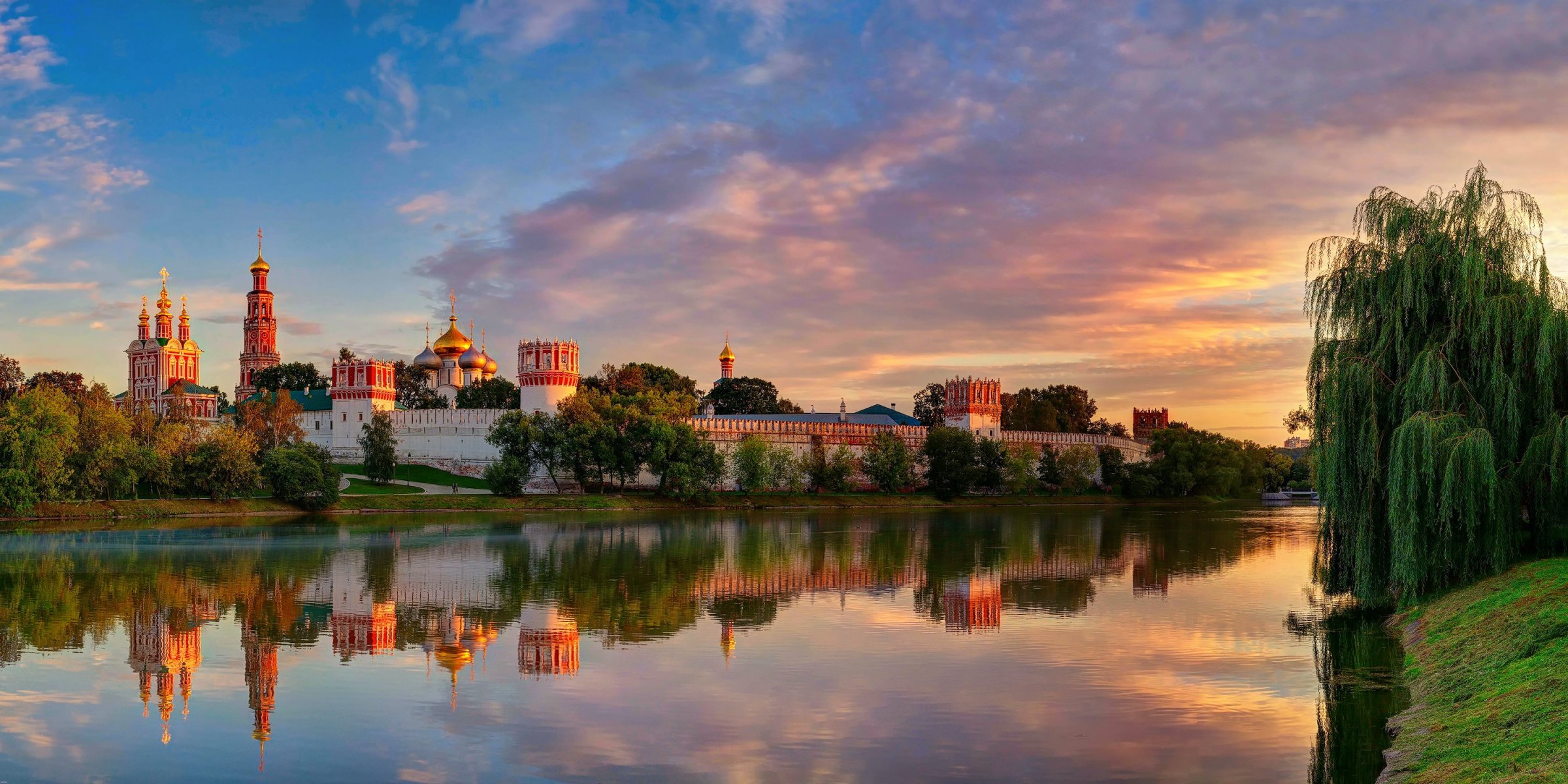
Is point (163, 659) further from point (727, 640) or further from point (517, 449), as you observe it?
point (517, 449)

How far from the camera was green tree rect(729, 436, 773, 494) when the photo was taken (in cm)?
6788

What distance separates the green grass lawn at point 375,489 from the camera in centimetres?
6355

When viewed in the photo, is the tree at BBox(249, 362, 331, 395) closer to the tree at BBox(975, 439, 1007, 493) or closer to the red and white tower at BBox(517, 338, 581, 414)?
the red and white tower at BBox(517, 338, 581, 414)

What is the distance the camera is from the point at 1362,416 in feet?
60.4

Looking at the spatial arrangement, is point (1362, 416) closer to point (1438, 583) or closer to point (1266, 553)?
point (1438, 583)

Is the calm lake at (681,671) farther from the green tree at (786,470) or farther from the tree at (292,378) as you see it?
the tree at (292,378)

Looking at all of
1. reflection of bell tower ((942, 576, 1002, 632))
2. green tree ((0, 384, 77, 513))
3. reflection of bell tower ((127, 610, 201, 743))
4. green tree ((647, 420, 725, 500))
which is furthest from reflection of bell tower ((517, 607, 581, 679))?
green tree ((647, 420, 725, 500))

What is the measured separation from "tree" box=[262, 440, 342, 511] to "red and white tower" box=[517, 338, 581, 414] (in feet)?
68.2

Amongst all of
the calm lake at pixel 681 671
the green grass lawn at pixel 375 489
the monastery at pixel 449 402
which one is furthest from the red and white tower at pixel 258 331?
the calm lake at pixel 681 671

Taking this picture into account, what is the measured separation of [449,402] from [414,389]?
430cm

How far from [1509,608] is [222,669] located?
631 inches

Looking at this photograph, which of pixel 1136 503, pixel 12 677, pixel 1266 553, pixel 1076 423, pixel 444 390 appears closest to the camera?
pixel 12 677

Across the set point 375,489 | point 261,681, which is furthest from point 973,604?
point 375,489

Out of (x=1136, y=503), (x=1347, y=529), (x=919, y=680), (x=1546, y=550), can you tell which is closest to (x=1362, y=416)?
(x=1347, y=529)
